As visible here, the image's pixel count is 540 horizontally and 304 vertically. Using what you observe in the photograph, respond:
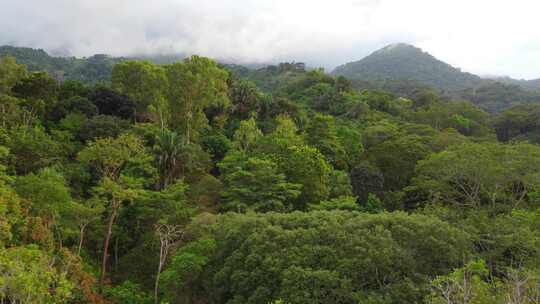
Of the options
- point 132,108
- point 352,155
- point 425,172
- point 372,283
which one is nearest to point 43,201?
point 372,283

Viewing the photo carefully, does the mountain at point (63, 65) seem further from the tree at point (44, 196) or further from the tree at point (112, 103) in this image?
the tree at point (44, 196)

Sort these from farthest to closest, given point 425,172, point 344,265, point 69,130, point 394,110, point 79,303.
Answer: point 394,110, point 69,130, point 425,172, point 79,303, point 344,265

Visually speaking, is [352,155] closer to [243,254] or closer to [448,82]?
[243,254]

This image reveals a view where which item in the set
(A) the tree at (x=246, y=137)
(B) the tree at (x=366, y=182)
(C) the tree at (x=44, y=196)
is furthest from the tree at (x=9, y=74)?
(B) the tree at (x=366, y=182)

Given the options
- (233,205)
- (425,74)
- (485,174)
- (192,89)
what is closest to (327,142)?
(192,89)

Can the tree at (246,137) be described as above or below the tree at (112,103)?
below

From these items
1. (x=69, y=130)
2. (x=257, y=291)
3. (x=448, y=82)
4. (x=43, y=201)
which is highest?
(x=448, y=82)

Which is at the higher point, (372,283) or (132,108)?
(132,108)
